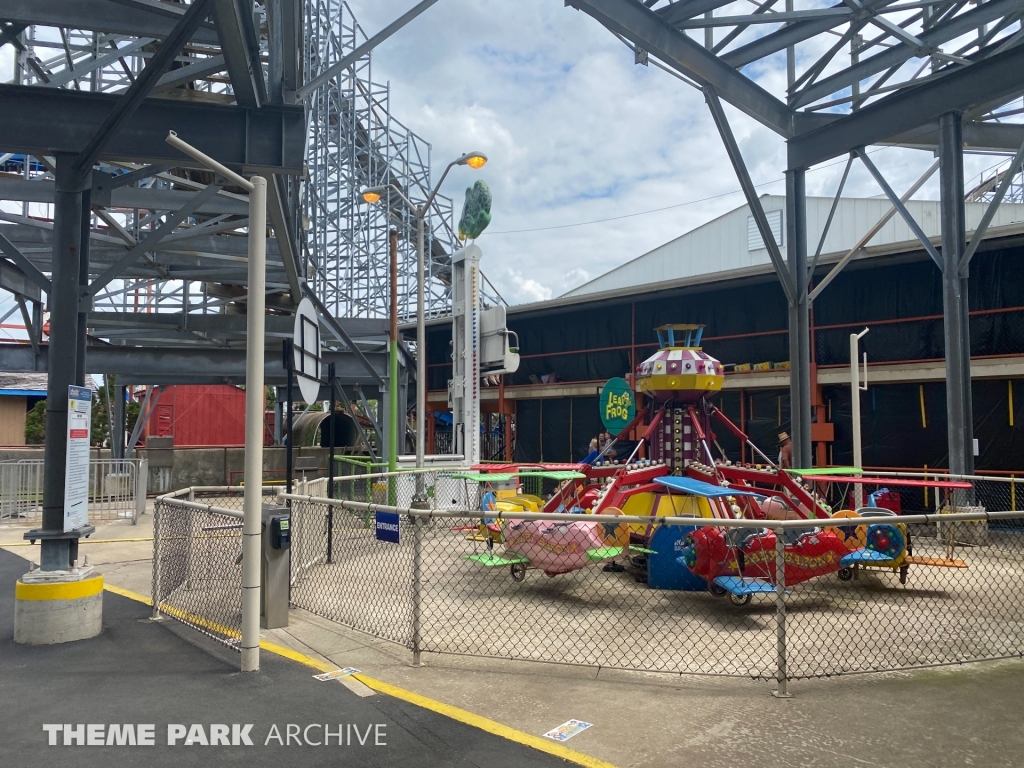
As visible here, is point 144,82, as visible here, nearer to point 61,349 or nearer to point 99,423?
point 61,349

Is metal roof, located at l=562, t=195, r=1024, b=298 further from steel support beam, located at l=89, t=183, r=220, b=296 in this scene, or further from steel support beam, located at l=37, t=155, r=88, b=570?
steel support beam, located at l=37, t=155, r=88, b=570

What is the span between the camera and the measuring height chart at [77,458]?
716 cm

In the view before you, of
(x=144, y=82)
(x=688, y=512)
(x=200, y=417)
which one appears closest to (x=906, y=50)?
(x=688, y=512)

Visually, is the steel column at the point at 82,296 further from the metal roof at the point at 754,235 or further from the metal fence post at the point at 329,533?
the metal roof at the point at 754,235

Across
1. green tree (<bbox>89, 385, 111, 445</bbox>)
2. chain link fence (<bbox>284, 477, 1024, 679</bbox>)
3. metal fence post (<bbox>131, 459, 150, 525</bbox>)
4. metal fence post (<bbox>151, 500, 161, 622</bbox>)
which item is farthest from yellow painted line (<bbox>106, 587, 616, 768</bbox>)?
green tree (<bbox>89, 385, 111, 445</bbox>)

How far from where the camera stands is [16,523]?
1642 cm

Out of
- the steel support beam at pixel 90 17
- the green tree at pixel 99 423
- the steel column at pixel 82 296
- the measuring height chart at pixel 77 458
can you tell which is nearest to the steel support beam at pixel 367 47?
the steel support beam at pixel 90 17

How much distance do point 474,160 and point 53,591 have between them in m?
10.2

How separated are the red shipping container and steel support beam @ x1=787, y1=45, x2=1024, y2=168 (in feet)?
83.7

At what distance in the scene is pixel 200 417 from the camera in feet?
106

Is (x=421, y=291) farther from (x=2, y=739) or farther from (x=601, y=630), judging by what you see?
(x=2, y=739)

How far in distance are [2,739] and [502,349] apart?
44.0 ft

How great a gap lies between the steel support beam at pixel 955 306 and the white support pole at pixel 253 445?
11718 mm

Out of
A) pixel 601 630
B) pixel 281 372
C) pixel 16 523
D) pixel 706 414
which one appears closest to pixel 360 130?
pixel 281 372
